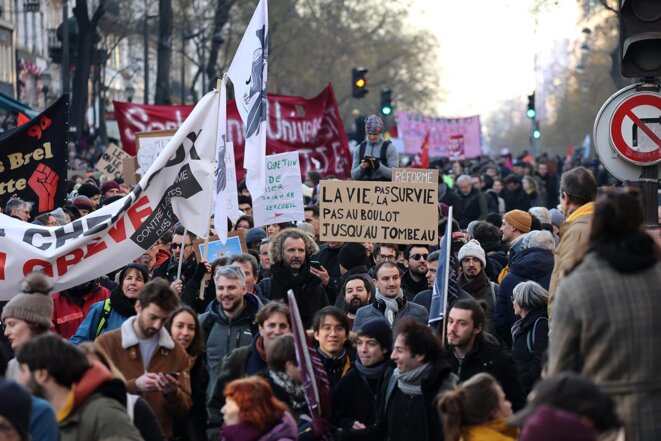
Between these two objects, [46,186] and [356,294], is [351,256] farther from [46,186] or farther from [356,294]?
[46,186]

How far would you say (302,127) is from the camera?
21969 mm

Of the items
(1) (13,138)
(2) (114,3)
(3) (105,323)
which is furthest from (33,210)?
(2) (114,3)

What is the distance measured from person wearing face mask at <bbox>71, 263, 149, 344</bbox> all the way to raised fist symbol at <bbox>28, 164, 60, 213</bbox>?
3.53m

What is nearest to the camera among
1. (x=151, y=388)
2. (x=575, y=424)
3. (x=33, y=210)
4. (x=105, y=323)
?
(x=575, y=424)

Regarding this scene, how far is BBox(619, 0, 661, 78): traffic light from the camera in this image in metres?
8.70

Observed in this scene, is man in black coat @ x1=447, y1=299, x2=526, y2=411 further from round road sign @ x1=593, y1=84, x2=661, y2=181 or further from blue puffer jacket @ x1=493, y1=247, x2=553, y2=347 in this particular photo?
blue puffer jacket @ x1=493, y1=247, x2=553, y2=347

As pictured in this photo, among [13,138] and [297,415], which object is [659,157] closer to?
[297,415]

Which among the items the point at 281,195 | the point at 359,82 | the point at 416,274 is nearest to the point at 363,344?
the point at 416,274

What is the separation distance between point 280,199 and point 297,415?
740cm

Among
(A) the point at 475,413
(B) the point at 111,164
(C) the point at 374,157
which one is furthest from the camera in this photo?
(B) the point at 111,164

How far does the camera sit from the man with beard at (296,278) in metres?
11.2

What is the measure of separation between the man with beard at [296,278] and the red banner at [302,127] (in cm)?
1044

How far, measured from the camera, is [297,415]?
771cm

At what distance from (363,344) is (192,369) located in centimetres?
97
